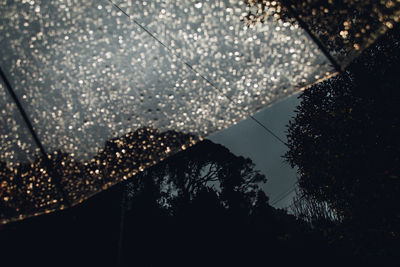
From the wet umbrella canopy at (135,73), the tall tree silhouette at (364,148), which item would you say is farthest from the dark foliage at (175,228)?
the wet umbrella canopy at (135,73)

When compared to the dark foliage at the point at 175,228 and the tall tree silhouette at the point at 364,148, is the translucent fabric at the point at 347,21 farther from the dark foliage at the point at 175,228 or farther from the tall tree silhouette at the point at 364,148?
the dark foliage at the point at 175,228

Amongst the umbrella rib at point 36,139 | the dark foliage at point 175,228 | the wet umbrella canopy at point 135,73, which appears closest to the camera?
the wet umbrella canopy at point 135,73

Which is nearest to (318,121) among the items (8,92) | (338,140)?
(338,140)

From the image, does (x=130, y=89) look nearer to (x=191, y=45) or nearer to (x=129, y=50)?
(x=129, y=50)

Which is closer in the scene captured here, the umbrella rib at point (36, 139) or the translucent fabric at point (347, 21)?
the translucent fabric at point (347, 21)

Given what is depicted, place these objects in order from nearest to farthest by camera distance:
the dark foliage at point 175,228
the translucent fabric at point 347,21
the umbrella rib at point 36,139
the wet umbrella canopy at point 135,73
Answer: the translucent fabric at point 347,21 < the wet umbrella canopy at point 135,73 < the umbrella rib at point 36,139 < the dark foliage at point 175,228

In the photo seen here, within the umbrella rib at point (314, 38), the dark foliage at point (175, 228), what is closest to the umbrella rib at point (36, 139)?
the umbrella rib at point (314, 38)

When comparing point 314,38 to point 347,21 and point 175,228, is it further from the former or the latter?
point 175,228

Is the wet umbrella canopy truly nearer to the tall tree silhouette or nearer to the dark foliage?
the tall tree silhouette

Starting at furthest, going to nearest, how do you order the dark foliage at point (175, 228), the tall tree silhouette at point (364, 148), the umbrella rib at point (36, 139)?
the dark foliage at point (175, 228), the tall tree silhouette at point (364, 148), the umbrella rib at point (36, 139)

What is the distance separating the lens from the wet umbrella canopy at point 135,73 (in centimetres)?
103

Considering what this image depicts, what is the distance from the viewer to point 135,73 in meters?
1.25

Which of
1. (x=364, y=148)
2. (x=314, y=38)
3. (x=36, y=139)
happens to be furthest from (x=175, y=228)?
(x=314, y=38)

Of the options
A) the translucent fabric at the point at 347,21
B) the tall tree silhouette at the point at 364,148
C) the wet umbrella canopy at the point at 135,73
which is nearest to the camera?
the translucent fabric at the point at 347,21
